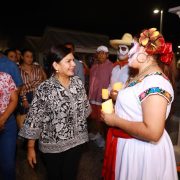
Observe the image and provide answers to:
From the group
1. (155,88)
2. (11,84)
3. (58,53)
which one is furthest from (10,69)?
(155,88)

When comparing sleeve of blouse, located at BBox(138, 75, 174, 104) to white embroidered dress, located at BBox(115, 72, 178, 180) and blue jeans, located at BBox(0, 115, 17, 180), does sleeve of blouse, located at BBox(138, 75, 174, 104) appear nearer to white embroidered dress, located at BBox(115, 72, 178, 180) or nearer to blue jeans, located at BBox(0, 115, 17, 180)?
white embroidered dress, located at BBox(115, 72, 178, 180)

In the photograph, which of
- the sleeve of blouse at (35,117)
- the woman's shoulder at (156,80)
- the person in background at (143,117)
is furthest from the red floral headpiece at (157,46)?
the sleeve of blouse at (35,117)

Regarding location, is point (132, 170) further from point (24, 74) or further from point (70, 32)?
→ point (70, 32)

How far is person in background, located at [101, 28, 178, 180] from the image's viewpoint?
199 cm

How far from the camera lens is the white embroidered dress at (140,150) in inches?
Result: 81.4

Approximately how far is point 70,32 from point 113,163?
16.3 metres

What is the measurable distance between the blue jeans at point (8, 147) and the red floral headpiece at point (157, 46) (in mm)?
1893

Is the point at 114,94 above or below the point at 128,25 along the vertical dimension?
below

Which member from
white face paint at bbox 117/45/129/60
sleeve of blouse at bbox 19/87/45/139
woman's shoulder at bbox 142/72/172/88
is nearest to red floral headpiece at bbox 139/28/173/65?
woman's shoulder at bbox 142/72/172/88

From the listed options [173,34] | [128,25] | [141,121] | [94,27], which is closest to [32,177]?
[141,121]

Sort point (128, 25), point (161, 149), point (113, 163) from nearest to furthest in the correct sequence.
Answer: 1. point (161, 149)
2. point (113, 163)
3. point (128, 25)

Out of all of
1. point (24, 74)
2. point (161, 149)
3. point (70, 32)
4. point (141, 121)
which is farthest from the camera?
point (70, 32)

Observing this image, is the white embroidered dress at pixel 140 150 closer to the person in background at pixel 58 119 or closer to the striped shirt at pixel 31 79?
the person in background at pixel 58 119

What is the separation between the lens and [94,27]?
80.1 ft
